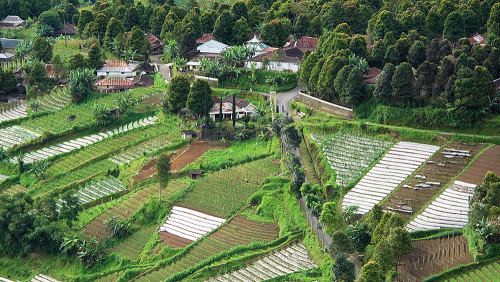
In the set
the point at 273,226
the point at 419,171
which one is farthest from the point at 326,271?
the point at 419,171

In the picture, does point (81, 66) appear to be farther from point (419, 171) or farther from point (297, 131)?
point (419, 171)

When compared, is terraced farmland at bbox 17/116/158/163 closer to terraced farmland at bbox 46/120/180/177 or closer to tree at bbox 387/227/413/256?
terraced farmland at bbox 46/120/180/177

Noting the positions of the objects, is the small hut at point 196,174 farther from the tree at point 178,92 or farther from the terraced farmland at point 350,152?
the tree at point 178,92

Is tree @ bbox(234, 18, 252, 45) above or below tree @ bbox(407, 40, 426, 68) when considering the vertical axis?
below

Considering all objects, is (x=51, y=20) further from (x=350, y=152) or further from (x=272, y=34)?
(x=350, y=152)

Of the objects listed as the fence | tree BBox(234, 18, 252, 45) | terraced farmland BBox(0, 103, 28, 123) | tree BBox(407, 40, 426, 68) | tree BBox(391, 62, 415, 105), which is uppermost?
tree BBox(407, 40, 426, 68)

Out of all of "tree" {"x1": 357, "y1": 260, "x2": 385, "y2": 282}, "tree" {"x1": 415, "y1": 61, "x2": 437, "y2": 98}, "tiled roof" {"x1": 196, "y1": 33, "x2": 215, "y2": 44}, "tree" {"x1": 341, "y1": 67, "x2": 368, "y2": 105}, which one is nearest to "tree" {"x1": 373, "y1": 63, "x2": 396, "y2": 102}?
"tree" {"x1": 341, "y1": 67, "x2": 368, "y2": 105}
